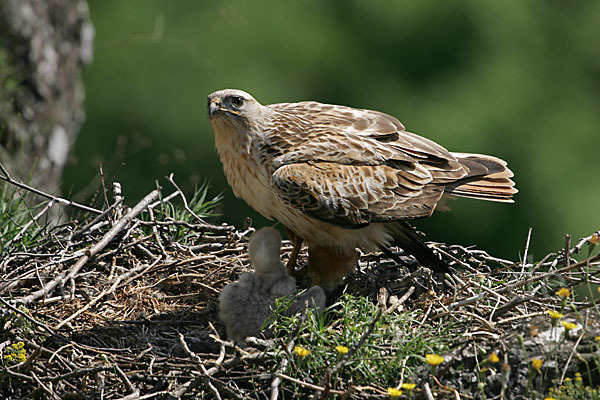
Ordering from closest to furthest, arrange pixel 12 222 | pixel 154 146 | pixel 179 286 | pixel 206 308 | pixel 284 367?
pixel 284 367, pixel 206 308, pixel 179 286, pixel 12 222, pixel 154 146

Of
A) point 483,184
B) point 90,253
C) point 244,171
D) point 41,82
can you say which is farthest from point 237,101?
point 41,82

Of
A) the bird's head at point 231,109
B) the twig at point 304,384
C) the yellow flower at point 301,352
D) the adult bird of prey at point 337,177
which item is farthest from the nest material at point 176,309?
the bird's head at point 231,109

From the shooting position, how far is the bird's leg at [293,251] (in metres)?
4.92

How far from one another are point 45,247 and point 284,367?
2002 millimetres

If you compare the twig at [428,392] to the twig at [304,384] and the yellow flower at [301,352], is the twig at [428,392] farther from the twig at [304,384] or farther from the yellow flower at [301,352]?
the yellow flower at [301,352]

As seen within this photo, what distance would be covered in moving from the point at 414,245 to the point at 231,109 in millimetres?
1331

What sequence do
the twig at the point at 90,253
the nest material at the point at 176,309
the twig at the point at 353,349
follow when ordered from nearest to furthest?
the twig at the point at 353,349 → the nest material at the point at 176,309 → the twig at the point at 90,253

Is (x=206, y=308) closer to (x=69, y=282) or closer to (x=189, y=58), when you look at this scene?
(x=69, y=282)

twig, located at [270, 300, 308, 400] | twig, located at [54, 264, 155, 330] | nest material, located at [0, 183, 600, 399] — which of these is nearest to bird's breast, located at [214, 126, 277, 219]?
nest material, located at [0, 183, 600, 399]

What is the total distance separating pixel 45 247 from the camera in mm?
4953

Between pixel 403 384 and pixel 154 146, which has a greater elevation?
pixel 403 384

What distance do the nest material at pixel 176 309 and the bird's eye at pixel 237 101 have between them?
0.90m

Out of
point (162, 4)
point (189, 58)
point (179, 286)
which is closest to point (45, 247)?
point (179, 286)

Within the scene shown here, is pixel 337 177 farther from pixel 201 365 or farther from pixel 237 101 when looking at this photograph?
pixel 201 365
